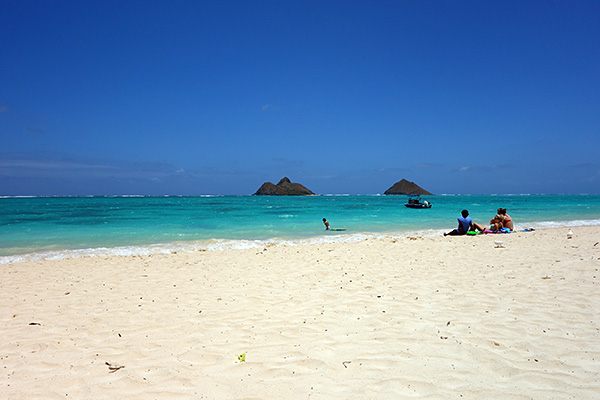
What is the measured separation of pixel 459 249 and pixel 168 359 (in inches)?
360

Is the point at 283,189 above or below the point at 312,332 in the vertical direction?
above

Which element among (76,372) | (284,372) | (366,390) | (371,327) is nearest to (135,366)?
(76,372)

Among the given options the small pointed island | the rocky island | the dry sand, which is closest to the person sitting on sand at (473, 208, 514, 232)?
the dry sand

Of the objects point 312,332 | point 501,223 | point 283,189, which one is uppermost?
point 283,189

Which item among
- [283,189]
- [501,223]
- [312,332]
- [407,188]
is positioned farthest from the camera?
[407,188]

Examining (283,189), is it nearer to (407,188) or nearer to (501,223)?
(407,188)

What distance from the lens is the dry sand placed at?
3.13 m

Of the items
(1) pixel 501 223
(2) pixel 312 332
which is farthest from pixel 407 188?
(2) pixel 312 332

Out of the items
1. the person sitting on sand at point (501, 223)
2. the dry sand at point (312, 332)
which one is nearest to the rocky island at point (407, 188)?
the person sitting on sand at point (501, 223)

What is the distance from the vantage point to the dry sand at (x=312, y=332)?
3131mm

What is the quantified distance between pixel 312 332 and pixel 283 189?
556 feet

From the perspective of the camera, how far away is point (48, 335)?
14.8 feet

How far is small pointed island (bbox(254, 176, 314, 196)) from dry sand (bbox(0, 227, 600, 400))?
164 meters

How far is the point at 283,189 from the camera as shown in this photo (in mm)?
173500
